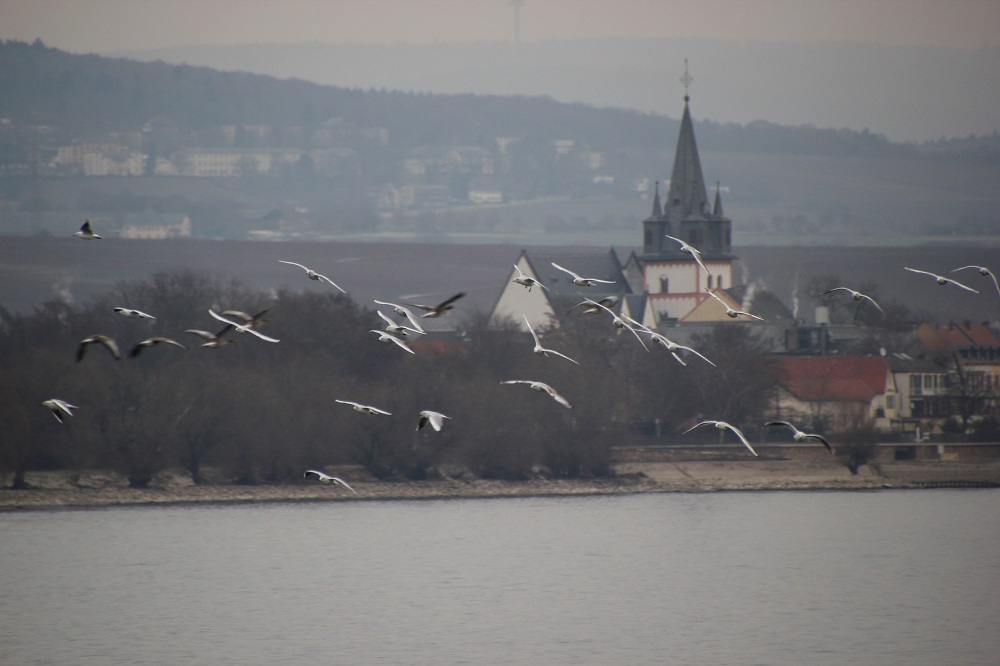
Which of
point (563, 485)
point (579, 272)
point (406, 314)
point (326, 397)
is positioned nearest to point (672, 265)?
point (579, 272)

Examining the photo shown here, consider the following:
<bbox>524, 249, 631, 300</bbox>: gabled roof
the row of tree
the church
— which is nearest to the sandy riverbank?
the row of tree

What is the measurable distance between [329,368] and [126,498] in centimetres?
1335

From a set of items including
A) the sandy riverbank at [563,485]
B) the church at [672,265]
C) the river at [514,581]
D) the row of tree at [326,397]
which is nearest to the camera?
the river at [514,581]

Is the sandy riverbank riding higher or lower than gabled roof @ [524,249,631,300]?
lower

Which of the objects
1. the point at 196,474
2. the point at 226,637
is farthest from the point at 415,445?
the point at 226,637

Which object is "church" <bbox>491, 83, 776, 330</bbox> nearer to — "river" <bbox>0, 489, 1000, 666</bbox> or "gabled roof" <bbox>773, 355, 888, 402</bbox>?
"gabled roof" <bbox>773, 355, 888, 402</bbox>

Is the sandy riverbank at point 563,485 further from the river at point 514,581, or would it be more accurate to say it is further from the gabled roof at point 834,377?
the gabled roof at point 834,377

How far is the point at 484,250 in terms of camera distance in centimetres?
18850

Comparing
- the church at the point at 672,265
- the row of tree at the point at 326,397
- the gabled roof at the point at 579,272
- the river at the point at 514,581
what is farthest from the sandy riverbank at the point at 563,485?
the gabled roof at the point at 579,272

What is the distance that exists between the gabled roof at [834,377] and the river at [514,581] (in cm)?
1359

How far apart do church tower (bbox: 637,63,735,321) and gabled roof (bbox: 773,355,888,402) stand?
30.3m

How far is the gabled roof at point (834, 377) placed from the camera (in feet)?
255

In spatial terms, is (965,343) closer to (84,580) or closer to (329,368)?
(329,368)

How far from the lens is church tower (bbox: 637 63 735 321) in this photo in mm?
113062
